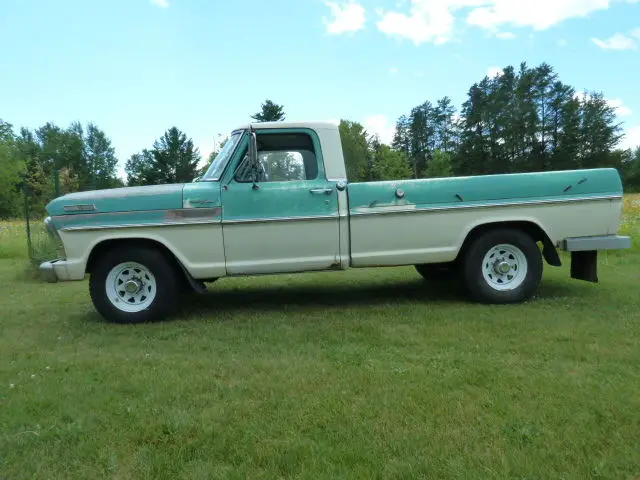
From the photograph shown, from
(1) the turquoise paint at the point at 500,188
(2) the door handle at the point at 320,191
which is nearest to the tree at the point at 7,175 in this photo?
(2) the door handle at the point at 320,191

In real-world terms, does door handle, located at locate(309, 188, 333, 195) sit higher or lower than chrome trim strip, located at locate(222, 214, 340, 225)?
higher

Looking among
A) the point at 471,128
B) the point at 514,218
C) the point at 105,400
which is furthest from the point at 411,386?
the point at 471,128

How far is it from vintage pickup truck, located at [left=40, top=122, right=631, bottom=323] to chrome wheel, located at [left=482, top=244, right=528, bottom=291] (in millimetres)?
13

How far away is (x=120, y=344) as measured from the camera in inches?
193

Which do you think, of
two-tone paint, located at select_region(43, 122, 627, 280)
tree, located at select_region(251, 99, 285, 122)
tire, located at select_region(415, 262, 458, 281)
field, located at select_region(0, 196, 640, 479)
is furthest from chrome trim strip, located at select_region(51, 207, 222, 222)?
tree, located at select_region(251, 99, 285, 122)

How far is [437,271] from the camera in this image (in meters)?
7.50

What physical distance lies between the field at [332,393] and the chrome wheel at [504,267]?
39 centimetres

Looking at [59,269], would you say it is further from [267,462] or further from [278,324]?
[267,462]

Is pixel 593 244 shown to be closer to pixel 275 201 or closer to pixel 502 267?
pixel 502 267

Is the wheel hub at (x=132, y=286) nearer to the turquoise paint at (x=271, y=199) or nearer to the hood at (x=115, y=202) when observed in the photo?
the hood at (x=115, y=202)

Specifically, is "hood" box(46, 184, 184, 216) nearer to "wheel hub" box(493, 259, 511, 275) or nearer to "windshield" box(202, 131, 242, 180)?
"windshield" box(202, 131, 242, 180)

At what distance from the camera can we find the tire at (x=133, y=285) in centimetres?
571

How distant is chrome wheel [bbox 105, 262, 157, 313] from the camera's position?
18.9ft

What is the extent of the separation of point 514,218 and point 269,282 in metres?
3.93
